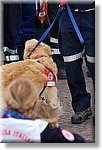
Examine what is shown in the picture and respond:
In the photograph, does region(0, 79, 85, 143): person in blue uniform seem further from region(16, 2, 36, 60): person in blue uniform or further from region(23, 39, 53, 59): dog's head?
region(16, 2, 36, 60): person in blue uniform

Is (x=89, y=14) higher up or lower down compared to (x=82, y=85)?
higher up

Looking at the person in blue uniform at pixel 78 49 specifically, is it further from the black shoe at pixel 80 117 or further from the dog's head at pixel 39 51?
the dog's head at pixel 39 51

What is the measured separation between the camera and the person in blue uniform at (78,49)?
377cm

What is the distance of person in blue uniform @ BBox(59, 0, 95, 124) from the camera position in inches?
148

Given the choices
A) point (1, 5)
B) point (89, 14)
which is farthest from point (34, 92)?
point (1, 5)

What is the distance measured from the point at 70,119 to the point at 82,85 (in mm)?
345

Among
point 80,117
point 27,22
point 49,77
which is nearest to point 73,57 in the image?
point 49,77

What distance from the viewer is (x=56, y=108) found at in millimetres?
3877

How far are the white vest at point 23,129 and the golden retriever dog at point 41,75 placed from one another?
88 cm

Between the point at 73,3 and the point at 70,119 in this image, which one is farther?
the point at 70,119

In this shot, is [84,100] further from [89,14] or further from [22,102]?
[22,102]

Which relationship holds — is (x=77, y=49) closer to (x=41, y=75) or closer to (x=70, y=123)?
(x=41, y=75)

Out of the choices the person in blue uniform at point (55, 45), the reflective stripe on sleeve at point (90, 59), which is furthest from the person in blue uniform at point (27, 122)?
the person in blue uniform at point (55, 45)

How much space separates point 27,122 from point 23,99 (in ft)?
0.46
